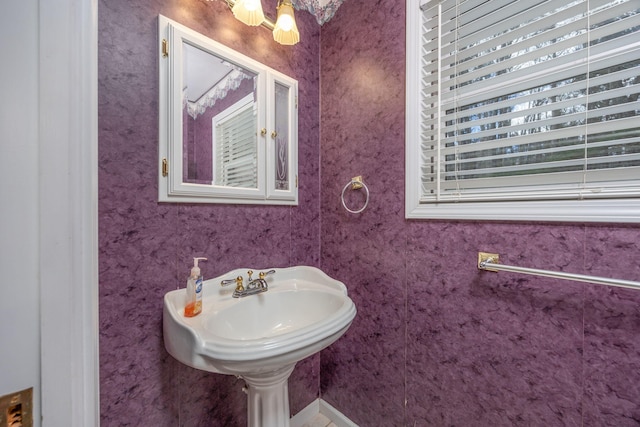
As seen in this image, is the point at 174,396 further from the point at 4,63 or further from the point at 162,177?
the point at 4,63

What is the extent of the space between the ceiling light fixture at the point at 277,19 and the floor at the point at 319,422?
204 centimetres

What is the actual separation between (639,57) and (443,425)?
1.44 m

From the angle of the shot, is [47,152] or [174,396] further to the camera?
[174,396]

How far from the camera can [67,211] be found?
0.66m

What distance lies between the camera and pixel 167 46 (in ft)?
2.98

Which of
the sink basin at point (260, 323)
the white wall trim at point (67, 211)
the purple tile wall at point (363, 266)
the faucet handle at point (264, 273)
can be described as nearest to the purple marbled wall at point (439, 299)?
the purple tile wall at point (363, 266)

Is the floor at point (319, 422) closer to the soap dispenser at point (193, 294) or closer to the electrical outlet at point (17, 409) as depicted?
the soap dispenser at point (193, 294)

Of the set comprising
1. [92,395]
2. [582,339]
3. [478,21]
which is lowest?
[92,395]

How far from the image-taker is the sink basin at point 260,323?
2.22ft

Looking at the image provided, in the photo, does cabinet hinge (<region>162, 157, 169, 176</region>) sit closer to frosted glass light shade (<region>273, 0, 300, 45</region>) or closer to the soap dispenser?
the soap dispenser

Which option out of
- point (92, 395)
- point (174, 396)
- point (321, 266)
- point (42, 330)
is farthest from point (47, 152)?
point (321, 266)

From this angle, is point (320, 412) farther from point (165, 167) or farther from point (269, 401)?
point (165, 167)

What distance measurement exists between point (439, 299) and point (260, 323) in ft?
2.56

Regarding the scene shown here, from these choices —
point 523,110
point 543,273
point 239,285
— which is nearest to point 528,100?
point 523,110
